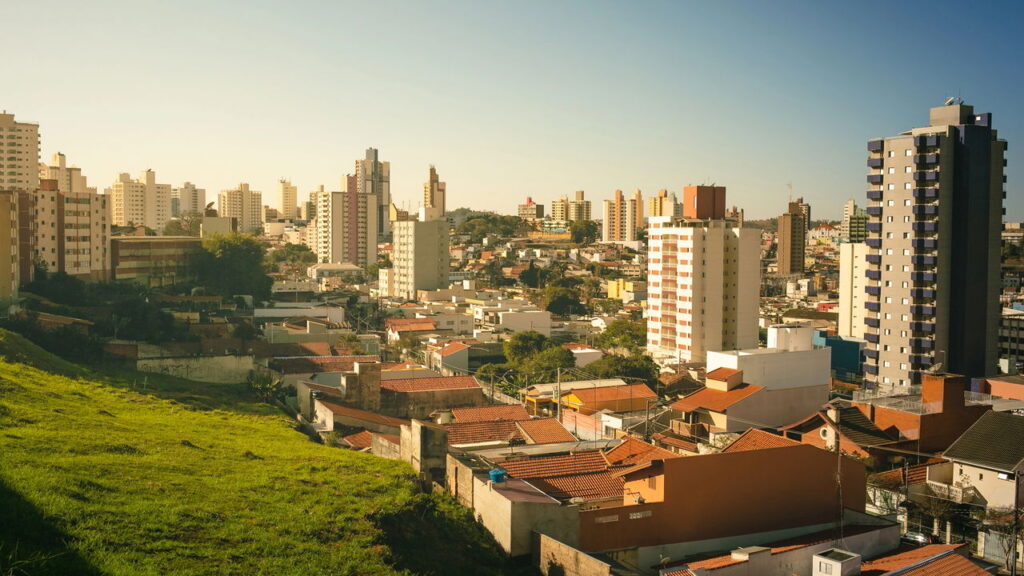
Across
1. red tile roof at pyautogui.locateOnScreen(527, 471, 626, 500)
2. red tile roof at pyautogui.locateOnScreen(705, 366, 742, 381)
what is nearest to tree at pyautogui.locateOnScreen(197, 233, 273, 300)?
red tile roof at pyautogui.locateOnScreen(705, 366, 742, 381)

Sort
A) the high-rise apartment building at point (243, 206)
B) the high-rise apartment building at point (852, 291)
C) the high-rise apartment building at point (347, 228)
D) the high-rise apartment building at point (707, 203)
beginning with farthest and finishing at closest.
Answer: the high-rise apartment building at point (243, 206)
the high-rise apartment building at point (347, 228)
the high-rise apartment building at point (852, 291)
the high-rise apartment building at point (707, 203)

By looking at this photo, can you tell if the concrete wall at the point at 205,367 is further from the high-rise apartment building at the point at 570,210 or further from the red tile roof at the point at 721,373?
the high-rise apartment building at the point at 570,210

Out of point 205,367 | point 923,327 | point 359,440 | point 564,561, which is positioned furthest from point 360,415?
point 923,327

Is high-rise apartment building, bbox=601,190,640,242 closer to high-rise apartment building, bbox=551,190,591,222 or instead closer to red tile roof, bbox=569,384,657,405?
high-rise apartment building, bbox=551,190,591,222

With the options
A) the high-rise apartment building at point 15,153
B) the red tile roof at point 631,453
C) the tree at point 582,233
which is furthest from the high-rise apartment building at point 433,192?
the red tile roof at point 631,453

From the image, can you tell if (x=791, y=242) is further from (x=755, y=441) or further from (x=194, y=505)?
(x=194, y=505)

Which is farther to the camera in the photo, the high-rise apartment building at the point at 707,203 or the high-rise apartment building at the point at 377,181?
the high-rise apartment building at the point at 377,181

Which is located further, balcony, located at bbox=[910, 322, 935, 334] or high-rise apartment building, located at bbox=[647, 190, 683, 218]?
high-rise apartment building, located at bbox=[647, 190, 683, 218]
